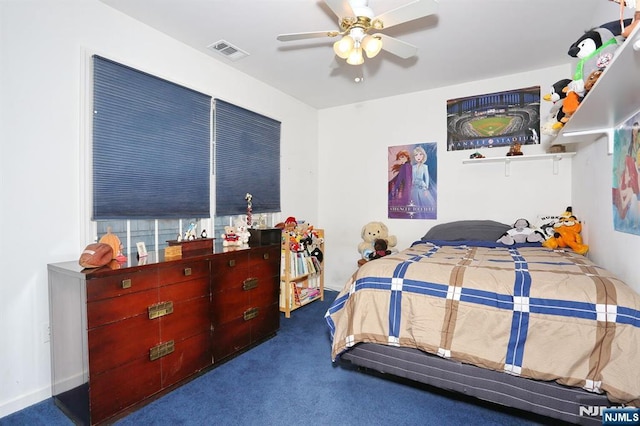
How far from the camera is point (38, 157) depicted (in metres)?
1.86

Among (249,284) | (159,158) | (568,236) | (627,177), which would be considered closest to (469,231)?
(568,236)

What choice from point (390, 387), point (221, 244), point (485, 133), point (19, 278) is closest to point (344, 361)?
point (390, 387)

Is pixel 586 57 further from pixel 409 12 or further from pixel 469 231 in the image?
pixel 469 231

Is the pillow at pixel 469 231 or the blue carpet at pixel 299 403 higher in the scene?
the pillow at pixel 469 231

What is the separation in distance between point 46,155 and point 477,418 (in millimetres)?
2904

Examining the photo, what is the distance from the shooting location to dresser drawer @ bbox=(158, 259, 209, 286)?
6.34ft

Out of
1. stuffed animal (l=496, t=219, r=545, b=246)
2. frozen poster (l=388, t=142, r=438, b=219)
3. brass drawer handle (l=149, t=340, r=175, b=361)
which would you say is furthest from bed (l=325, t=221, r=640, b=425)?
frozen poster (l=388, t=142, r=438, b=219)

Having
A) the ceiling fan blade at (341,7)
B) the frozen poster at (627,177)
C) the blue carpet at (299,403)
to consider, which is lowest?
the blue carpet at (299,403)

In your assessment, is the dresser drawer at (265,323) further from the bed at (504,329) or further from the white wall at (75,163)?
the white wall at (75,163)

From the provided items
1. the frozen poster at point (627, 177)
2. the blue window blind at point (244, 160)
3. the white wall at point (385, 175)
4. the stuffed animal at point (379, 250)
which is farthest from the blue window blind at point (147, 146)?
the frozen poster at point (627, 177)

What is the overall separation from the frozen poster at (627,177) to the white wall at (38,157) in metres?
3.18

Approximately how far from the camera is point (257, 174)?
11.2 feet

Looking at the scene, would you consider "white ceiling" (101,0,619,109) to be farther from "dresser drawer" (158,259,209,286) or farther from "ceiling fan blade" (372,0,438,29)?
"dresser drawer" (158,259,209,286)

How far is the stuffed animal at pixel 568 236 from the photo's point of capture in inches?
102
